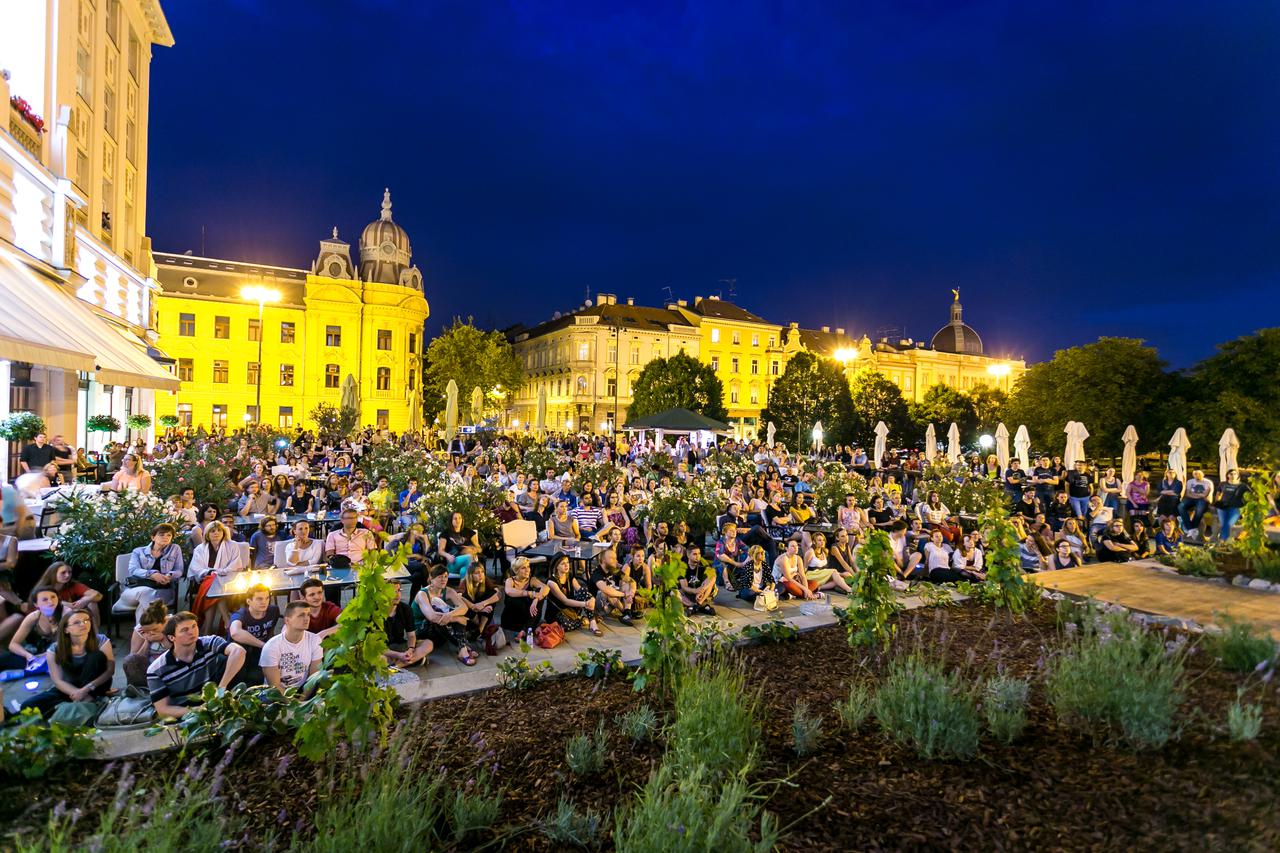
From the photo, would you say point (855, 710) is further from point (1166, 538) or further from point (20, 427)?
point (20, 427)

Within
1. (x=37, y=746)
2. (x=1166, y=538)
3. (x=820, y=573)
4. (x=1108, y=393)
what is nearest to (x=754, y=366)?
(x=1108, y=393)

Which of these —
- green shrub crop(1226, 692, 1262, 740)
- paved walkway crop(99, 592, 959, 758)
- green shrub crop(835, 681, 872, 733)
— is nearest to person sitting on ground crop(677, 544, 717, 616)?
paved walkway crop(99, 592, 959, 758)

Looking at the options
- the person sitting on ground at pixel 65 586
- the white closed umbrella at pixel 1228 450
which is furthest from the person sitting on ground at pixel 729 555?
the white closed umbrella at pixel 1228 450

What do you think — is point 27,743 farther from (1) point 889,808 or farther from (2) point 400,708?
(1) point 889,808

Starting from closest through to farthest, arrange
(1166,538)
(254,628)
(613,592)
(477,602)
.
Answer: (254,628) < (477,602) < (613,592) < (1166,538)

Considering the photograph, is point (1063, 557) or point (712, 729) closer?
point (712, 729)

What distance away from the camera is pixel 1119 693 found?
3799mm

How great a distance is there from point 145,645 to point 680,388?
44858mm

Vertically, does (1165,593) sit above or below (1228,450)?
below

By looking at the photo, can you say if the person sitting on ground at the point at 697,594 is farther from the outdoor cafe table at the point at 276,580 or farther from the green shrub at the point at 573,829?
the green shrub at the point at 573,829

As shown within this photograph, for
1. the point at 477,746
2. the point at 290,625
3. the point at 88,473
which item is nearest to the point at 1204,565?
the point at 477,746

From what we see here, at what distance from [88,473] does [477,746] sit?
1398 cm

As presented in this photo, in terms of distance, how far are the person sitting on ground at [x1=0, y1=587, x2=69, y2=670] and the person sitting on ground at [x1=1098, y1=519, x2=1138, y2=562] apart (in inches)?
524

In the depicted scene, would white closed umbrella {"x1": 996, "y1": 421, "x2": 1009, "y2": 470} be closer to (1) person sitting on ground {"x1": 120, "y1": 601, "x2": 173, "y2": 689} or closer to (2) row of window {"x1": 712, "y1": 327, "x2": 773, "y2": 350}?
(1) person sitting on ground {"x1": 120, "y1": 601, "x2": 173, "y2": 689}
